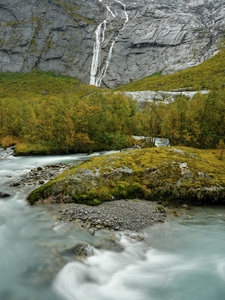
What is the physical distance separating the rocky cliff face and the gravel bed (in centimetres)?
15647

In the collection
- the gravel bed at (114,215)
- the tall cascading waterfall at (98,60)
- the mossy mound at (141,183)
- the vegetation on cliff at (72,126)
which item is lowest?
the gravel bed at (114,215)

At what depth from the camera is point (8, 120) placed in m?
45.0

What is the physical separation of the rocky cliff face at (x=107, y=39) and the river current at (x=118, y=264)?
519 ft

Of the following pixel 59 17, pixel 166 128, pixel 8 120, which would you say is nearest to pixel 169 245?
pixel 166 128

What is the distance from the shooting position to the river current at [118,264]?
616 cm

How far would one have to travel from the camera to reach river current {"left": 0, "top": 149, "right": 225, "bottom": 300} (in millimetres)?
6164

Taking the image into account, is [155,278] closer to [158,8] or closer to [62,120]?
[62,120]

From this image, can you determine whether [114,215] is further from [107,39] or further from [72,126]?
[107,39]

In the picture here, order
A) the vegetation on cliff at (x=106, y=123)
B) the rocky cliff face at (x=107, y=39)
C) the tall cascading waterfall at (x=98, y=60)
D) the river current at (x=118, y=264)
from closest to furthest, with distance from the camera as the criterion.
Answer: the river current at (x=118, y=264)
the vegetation on cliff at (x=106, y=123)
the rocky cliff face at (x=107, y=39)
the tall cascading waterfall at (x=98, y=60)

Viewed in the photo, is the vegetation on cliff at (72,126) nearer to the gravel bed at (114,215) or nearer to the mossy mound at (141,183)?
the mossy mound at (141,183)

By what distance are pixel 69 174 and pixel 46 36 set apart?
663 ft

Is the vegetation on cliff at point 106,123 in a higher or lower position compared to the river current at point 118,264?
higher

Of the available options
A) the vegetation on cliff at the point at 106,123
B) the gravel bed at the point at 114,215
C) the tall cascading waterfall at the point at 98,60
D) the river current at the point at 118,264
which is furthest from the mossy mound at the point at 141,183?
the tall cascading waterfall at the point at 98,60

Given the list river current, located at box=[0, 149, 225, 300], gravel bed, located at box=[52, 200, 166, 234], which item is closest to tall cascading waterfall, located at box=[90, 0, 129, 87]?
gravel bed, located at box=[52, 200, 166, 234]
